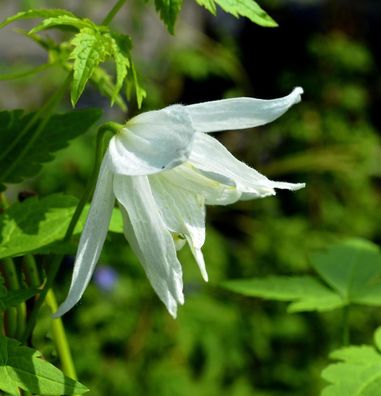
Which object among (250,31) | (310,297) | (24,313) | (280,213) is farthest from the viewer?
(250,31)

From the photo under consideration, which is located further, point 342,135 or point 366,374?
point 342,135

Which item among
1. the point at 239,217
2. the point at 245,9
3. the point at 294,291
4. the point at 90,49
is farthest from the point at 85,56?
the point at 239,217

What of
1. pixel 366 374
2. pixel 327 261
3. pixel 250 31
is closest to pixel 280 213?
pixel 250 31

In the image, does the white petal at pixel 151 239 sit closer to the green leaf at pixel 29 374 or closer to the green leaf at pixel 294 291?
the green leaf at pixel 29 374

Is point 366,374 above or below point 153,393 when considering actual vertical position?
above

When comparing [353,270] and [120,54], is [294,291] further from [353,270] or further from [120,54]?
[120,54]

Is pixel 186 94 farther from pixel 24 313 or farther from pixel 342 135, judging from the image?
pixel 24 313

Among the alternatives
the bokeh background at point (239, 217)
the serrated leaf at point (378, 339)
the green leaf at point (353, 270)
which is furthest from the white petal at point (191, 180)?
the bokeh background at point (239, 217)
